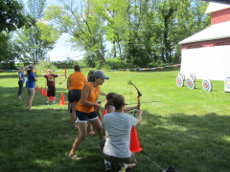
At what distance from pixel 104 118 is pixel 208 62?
19.5 metres

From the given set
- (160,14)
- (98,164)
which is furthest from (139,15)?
(98,164)

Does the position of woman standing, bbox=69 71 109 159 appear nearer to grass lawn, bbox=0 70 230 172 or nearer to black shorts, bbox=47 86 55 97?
grass lawn, bbox=0 70 230 172

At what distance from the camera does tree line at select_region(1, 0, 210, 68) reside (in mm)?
39781

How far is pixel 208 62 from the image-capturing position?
2036 cm

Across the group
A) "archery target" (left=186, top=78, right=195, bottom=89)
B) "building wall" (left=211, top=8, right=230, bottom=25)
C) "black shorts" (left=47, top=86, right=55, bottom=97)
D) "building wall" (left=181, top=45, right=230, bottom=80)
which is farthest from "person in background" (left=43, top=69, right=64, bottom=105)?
"building wall" (left=211, top=8, right=230, bottom=25)

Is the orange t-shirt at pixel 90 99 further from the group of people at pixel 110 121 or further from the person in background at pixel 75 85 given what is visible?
the person in background at pixel 75 85

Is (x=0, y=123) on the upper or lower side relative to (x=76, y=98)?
lower

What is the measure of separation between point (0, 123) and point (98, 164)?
441 centimetres

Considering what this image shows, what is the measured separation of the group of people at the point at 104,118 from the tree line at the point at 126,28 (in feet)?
112

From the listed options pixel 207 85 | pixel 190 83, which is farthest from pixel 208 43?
pixel 207 85

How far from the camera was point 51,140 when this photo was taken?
17.4 ft

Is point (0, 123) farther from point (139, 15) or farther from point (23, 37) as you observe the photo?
point (23, 37)

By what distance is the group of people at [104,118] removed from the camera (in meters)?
2.97

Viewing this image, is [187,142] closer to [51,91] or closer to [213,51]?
[51,91]
